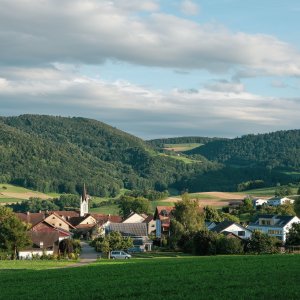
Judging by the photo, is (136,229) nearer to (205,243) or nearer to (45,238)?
(45,238)

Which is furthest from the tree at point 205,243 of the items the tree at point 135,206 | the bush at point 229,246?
the tree at point 135,206

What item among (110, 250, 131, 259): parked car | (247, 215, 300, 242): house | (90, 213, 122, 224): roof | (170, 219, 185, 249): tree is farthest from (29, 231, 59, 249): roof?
(90, 213, 122, 224): roof

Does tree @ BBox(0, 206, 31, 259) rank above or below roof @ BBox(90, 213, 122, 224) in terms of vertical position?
above

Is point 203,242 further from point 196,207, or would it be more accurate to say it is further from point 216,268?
point 216,268

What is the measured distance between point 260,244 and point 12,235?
30694 millimetres

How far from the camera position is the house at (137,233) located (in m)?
94.1

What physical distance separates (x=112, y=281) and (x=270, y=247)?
4611cm

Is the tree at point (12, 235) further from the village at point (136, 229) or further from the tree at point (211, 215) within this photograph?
the tree at point (211, 215)

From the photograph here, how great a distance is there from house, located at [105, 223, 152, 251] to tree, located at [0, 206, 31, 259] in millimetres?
21635

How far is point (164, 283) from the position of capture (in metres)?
29.8

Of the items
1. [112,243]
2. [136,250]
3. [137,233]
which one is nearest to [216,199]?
[137,233]

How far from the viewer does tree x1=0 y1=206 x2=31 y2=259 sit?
7412cm

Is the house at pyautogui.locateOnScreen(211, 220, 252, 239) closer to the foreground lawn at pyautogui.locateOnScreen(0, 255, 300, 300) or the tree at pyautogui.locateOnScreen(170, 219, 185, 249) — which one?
the tree at pyautogui.locateOnScreen(170, 219, 185, 249)

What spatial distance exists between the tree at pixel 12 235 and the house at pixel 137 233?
21635 mm
